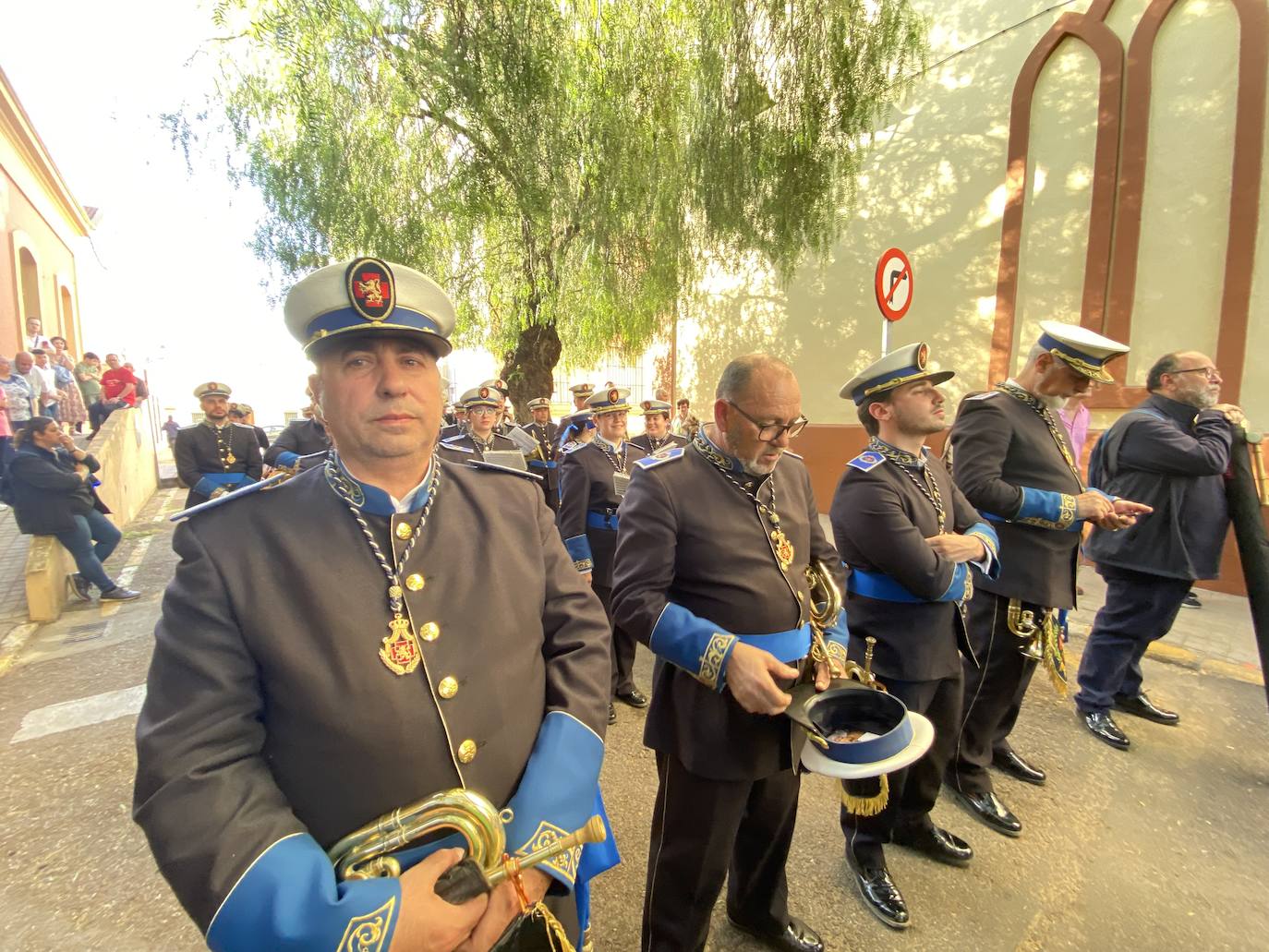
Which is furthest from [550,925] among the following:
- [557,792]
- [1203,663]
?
[1203,663]

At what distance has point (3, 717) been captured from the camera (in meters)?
4.25

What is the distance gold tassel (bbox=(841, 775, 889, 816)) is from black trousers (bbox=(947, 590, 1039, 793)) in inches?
45.8

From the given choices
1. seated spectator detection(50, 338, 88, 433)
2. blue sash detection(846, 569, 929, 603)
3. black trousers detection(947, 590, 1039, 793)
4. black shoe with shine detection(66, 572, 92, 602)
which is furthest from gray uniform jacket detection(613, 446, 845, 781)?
seated spectator detection(50, 338, 88, 433)

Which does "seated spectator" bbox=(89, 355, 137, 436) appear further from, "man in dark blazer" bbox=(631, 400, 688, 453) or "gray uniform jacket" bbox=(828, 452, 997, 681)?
"gray uniform jacket" bbox=(828, 452, 997, 681)

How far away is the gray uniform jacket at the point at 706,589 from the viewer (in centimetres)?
205

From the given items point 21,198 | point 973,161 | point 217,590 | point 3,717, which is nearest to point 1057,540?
point 217,590

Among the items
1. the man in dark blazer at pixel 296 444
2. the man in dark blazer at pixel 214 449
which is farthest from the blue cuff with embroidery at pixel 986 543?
the man in dark blazer at pixel 214 449

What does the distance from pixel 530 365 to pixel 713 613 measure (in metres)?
10.1

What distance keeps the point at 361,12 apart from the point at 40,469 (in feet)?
19.8

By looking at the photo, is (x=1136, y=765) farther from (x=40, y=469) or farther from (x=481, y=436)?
(x=40, y=469)

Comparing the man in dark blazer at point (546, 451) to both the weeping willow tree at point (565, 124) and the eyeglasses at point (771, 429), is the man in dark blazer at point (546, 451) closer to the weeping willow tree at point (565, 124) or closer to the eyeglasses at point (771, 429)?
the weeping willow tree at point (565, 124)

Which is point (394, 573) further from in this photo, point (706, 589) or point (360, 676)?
point (706, 589)

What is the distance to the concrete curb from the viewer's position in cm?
455

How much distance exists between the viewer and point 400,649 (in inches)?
50.7
